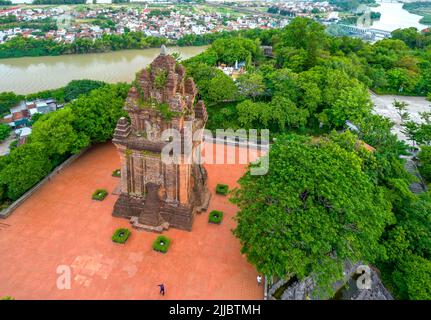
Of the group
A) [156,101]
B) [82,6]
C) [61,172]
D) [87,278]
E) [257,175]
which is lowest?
[87,278]

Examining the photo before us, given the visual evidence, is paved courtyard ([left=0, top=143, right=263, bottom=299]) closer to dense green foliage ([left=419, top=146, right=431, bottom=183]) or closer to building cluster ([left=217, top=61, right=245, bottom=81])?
dense green foliage ([left=419, top=146, right=431, bottom=183])

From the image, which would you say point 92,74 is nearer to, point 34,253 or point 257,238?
point 34,253

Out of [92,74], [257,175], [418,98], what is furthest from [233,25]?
[257,175]

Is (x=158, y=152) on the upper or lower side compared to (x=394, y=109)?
upper

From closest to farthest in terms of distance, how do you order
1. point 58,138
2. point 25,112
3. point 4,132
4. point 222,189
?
point 222,189
point 58,138
point 4,132
point 25,112

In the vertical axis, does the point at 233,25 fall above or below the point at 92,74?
above

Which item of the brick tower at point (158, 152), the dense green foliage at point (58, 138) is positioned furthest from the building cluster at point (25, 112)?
the brick tower at point (158, 152)

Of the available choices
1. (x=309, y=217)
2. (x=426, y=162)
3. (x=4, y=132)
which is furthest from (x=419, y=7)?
(x=4, y=132)

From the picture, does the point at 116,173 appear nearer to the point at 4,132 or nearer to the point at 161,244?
the point at 161,244
